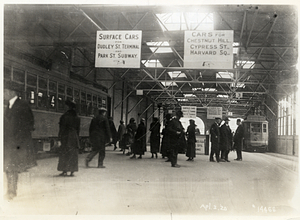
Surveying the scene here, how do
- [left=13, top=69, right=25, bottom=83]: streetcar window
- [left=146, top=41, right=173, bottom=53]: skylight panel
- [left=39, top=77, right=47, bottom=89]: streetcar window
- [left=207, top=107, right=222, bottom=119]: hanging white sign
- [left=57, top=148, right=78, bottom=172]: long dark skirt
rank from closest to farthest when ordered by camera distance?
[left=57, top=148, right=78, bottom=172]: long dark skirt, [left=13, top=69, right=25, bottom=83]: streetcar window, [left=39, top=77, right=47, bottom=89]: streetcar window, [left=146, top=41, right=173, bottom=53]: skylight panel, [left=207, top=107, right=222, bottom=119]: hanging white sign

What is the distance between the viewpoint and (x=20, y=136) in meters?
5.60

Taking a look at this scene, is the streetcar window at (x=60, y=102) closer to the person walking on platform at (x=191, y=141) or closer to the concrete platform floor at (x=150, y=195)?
the concrete platform floor at (x=150, y=195)

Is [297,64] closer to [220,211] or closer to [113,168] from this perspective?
[220,211]

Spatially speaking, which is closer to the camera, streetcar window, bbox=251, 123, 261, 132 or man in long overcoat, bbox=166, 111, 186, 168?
man in long overcoat, bbox=166, 111, 186, 168

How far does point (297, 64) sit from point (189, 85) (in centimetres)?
1443

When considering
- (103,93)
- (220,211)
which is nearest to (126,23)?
(103,93)

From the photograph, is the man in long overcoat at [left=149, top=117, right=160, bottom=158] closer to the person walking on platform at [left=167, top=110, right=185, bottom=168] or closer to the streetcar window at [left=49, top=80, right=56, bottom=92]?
the person walking on platform at [left=167, top=110, right=185, bottom=168]

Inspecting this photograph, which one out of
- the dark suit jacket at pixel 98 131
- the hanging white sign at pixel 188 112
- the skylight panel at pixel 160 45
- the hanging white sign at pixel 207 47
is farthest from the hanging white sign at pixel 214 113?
the hanging white sign at pixel 207 47

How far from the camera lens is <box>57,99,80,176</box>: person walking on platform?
693 cm

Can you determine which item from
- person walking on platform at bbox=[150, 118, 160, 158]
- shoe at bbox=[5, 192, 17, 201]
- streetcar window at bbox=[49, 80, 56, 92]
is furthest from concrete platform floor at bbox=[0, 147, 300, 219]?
person walking on platform at bbox=[150, 118, 160, 158]

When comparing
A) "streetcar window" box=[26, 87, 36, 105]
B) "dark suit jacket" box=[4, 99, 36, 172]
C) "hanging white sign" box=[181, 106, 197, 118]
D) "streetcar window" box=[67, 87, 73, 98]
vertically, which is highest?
"streetcar window" box=[67, 87, 73, 98]

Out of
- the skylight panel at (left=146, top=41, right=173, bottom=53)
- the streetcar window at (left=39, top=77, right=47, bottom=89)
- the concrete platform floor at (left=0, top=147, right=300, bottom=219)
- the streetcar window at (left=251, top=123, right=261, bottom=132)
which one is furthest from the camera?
the streetcar window at (left=251, top=123, right=261, bottom=132)

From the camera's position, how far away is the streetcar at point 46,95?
7.57 metres

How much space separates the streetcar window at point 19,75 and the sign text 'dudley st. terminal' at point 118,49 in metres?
2.10
